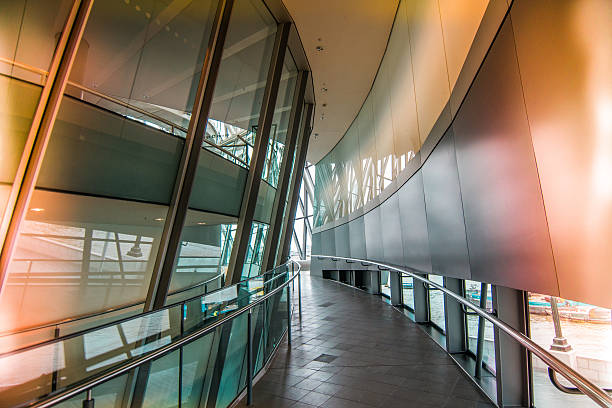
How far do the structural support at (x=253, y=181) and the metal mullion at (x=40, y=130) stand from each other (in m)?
3.59

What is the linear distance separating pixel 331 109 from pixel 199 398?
11.4 metres

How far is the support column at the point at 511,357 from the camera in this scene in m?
3.24

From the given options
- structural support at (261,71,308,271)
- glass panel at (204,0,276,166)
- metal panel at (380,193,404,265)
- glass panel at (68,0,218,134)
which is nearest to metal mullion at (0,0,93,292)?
glass panel at (68,0,218,134)

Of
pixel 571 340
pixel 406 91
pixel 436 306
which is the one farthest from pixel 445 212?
pixel 406 91

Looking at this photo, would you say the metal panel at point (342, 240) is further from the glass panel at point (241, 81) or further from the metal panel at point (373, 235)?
the glass panel at point (241, 81)

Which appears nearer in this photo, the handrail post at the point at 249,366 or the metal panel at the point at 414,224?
the handrail post at the point at 249,366

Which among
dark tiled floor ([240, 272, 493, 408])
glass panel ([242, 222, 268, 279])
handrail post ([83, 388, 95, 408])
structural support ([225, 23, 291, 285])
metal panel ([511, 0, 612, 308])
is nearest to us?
handrail post ([83, 388, 95, 408])

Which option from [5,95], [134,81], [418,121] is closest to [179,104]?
[134,81]

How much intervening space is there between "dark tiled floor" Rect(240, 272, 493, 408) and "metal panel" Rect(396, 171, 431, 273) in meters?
1.18

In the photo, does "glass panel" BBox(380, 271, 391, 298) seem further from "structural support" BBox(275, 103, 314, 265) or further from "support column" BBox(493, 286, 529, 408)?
"support column" BBox(493, 286, 529, 408)

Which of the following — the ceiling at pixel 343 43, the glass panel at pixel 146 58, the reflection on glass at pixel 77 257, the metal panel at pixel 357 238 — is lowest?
the reflection on glass at pixel 77 257

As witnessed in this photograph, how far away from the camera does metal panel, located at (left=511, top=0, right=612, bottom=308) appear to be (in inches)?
67.6

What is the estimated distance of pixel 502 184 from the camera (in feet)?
9.38

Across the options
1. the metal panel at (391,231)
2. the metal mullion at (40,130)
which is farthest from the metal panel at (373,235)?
the metal mullion at (40,130)
